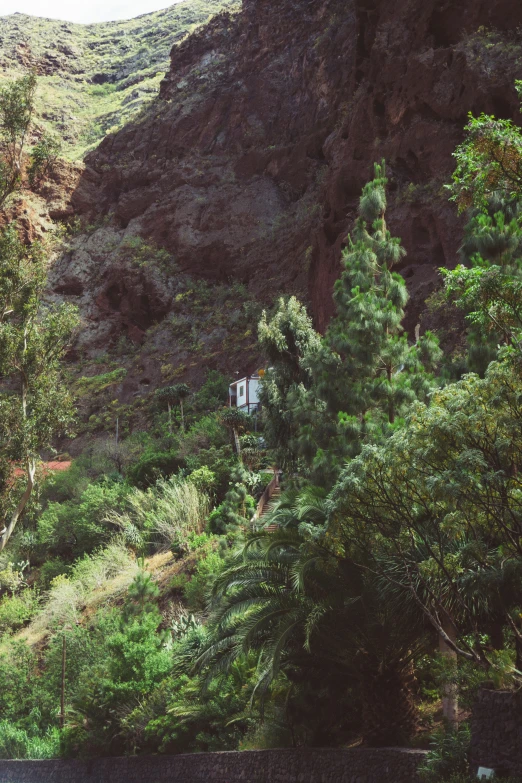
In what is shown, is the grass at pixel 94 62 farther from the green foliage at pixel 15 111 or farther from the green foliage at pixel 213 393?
the green foliage at pixel 15 111

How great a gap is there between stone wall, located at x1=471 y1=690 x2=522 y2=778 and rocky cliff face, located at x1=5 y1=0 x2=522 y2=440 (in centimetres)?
2761

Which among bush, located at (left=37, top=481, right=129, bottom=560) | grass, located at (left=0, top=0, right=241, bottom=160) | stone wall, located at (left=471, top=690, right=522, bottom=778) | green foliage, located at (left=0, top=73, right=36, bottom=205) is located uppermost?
grass, located at (left=0, top=0, right=241, bottom=160)

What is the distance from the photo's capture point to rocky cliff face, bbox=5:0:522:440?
38972 mm

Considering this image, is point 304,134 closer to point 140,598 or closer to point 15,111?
point 15,111

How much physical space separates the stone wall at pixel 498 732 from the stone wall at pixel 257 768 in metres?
1.44

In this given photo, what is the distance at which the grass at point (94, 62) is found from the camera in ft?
252

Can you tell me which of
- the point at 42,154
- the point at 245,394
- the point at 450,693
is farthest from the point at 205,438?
the point at 450,693

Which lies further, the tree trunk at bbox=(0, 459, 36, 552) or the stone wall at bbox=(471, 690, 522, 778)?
the tree trunk at bbox=(0, 459, 36, 552)

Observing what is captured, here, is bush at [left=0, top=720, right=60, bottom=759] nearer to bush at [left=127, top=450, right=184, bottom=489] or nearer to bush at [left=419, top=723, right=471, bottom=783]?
bush at [left=419, top=723, right=471, bottom=783]

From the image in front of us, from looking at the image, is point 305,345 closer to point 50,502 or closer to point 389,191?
point 389,191

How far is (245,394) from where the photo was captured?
43.9 meters

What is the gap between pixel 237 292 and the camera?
5438 cm

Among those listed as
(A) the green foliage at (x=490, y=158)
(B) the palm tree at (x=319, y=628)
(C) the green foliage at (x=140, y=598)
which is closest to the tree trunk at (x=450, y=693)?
(B) the palm tree at (x=319, y=628)

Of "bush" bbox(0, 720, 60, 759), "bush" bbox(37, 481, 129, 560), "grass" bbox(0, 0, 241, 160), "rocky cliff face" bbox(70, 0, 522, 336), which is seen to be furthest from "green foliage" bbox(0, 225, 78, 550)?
"grass" bbox(0, 0, 241, 160)
